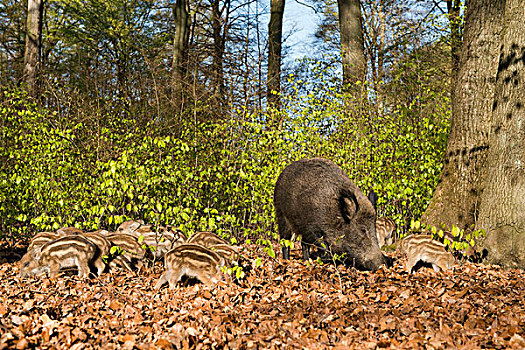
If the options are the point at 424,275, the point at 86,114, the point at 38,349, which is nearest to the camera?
the point at 38,349

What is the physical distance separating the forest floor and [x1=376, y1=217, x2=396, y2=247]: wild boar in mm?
1655

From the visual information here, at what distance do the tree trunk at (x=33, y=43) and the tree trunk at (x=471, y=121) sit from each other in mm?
9219

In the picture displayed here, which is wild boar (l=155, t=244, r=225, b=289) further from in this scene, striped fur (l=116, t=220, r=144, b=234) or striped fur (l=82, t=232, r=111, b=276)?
striped fur (l=116, t=220, r=144, b=234)

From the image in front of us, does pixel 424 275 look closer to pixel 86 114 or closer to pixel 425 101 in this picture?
pixel 425 101

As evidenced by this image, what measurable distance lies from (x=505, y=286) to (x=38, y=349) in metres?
4.79

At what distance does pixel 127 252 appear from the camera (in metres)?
6.36

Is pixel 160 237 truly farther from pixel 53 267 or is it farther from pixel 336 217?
pixel 336 217

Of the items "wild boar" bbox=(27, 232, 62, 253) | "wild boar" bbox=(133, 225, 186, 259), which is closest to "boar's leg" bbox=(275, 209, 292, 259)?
"wild boar" bbox=(133, 225, 186, 259)

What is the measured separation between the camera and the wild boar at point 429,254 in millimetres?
6191

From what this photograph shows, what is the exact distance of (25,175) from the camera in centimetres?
807

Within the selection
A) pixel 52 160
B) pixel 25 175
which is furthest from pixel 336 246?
pixel 25 175

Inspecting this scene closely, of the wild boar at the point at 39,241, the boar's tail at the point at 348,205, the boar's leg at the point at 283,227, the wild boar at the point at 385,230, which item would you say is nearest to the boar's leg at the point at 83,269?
the wild boar at the point at 39,241

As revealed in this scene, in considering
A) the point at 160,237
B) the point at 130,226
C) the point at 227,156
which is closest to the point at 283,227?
the point at 227,156

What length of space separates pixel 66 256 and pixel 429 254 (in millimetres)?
4692
